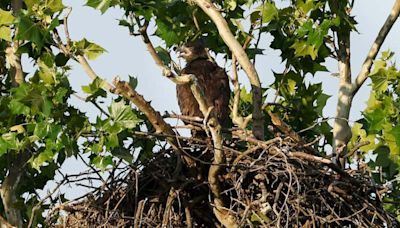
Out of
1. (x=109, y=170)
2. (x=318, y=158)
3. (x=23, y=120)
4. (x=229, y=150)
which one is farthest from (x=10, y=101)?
(x=318, y=158)

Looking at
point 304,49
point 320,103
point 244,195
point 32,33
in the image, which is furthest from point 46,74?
point 320,103

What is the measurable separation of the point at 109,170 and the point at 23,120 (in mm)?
1026

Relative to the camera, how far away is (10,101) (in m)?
6.14

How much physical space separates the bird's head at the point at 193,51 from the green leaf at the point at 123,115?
1.88 metres

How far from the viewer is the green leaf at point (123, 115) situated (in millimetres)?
5602

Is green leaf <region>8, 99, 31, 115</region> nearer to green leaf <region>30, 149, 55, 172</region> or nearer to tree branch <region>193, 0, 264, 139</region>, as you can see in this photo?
green leaf <region>30, 149, 55, 172</region>

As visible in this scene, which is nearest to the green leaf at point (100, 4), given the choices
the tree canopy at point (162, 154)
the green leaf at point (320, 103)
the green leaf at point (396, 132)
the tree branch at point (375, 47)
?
the tree canopy at point (162, 154)

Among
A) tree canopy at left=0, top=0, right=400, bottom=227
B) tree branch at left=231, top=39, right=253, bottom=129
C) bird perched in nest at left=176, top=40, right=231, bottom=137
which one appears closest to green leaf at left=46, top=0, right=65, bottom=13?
tree canopy at left=0, top=0, right=400, bottom=227

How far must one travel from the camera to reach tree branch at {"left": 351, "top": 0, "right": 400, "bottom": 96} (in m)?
7.35

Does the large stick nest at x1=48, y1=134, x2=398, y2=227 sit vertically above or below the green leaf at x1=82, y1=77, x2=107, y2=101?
below

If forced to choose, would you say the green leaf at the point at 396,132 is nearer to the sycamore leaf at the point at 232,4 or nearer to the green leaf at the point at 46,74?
the sycamore leaf at the point at 232,4

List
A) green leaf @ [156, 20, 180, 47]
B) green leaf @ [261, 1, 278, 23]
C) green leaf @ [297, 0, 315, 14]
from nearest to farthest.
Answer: green leaf @ [156, 20, 180, 47] → green leaf @ [261, 1, 278, 23] → green leaf @ [297, 0, 315, 14]

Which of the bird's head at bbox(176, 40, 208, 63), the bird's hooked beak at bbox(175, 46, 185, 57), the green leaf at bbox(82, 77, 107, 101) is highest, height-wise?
the bird's hooked beak at bbox(175, 46, 185, 57)

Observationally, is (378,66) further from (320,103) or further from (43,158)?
(43,158)
